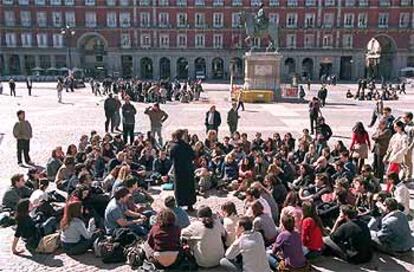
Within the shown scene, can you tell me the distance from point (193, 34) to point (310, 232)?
70.3 m

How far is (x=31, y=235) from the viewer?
8.38m

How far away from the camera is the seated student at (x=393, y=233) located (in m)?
7.96

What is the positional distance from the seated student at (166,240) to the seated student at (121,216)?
125cm

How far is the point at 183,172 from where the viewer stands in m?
10.3

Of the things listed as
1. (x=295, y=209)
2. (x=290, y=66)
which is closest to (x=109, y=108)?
(x=295, y=209)

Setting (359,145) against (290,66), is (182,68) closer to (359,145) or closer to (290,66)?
(290,66)

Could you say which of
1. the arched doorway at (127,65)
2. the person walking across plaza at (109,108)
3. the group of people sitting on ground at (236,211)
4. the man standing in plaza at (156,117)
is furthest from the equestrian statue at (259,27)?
the arched doorway at (127,65)

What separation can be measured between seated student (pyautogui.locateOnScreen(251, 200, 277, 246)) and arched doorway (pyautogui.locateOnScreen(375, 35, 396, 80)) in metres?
72.8

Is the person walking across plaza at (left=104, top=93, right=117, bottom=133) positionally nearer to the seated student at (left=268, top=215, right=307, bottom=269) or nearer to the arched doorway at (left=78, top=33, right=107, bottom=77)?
the seated student at (left=268, top=215, right=307, bottom=269)

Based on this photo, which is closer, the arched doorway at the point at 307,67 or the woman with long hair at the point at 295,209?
the woman with long hair at the point at 295,209

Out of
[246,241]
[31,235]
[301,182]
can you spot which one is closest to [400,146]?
[301,182]

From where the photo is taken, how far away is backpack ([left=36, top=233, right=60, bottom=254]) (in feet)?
27.2

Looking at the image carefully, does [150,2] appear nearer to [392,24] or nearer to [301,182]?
[392,24]

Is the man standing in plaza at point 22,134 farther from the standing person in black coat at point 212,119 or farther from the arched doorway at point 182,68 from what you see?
the arched doorway at point 182,68
